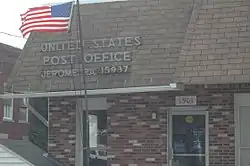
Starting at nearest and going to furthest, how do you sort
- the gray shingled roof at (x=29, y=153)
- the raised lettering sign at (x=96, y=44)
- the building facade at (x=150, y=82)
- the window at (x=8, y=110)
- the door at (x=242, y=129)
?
the building facade at (x=150, y=82), the door at (x=242, y=129), the gray shingled roof at (x=29, y=153), the raised lettering sign at (x=96, y=44), the window at (x=8, y=110)

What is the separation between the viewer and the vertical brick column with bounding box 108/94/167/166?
12820 millimetres

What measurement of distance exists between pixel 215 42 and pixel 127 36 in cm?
238

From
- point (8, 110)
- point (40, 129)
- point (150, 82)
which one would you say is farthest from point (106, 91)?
point (8, 110)

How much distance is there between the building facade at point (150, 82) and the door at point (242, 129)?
2cm

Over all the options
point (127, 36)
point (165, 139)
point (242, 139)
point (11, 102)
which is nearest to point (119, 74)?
point (127, 36)

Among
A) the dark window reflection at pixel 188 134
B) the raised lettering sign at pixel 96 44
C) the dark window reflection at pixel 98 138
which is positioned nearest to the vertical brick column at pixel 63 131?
the dark window reflection at pixel 98 138

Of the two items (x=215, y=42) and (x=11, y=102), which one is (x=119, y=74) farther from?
(x=11, y=102)

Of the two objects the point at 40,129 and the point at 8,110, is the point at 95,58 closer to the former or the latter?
the point at 40,129

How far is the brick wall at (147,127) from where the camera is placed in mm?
12266

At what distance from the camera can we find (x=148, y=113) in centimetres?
1301

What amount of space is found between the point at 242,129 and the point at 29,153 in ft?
16.0

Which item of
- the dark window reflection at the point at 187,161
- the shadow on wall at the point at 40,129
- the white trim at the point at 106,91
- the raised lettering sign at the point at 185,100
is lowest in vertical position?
the dark window reflection at the point at 187,161

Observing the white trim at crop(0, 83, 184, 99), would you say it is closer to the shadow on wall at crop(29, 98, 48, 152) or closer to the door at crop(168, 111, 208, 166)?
the door at crop(168, 111, 208, 166)

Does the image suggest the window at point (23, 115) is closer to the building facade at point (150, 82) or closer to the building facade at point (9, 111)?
the building facade at point (9, 111)
